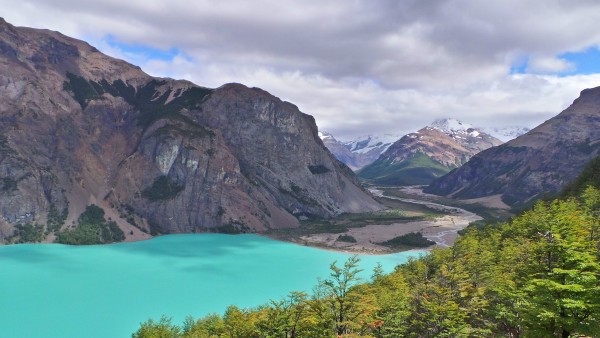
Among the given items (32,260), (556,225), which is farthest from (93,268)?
(556,225)

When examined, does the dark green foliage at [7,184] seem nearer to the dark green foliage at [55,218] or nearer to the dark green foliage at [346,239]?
the dark green foliage at [55,218]

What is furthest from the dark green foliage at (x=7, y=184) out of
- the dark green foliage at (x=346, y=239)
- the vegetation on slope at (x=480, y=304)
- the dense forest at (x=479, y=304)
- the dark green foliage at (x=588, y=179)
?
the dark green foliage at (x=588, y=179)

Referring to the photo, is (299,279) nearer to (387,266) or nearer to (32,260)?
(387,266)

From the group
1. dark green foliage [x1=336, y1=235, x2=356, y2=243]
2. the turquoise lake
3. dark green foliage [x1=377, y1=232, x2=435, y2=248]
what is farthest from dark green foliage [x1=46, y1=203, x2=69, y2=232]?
dark green foliage [x1=377, y1=232, x2=435, y2=248]

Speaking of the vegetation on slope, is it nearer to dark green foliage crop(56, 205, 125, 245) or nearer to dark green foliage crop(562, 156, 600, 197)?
dark green foliage crop(562, 156, 600, 197)

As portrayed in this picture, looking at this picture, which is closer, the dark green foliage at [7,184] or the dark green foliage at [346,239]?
the dark green foliage at [7,184]
